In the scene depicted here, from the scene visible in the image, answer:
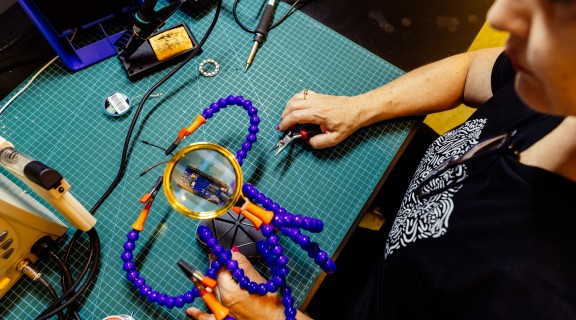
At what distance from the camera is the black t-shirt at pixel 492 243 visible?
606 millimetres

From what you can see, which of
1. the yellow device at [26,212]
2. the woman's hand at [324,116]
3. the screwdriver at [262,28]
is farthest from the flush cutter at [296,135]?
the yellow device at [26,212]

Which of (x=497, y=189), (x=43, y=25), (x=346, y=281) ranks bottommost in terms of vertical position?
(x=346, y=281)

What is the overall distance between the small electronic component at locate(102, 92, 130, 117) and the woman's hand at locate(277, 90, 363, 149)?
0.40m

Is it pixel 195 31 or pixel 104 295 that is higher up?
pixel 195 31

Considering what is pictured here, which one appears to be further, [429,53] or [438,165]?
[429,53]

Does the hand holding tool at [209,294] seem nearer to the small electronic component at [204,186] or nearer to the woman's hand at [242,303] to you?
the woman's hand at [242,303]

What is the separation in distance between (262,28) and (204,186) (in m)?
0.59

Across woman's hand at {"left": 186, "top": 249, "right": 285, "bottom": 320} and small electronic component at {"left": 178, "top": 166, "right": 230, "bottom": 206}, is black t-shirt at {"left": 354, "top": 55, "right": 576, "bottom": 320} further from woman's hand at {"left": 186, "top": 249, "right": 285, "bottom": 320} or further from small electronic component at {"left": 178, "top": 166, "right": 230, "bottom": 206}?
small electronic component at {"left": 178, "top": 166, "right": 230, "bottom": 206}

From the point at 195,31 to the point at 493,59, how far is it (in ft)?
2.61

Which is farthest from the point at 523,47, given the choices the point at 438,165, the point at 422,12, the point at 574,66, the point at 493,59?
the point at 422,12

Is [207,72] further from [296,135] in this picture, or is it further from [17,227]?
[17,227]

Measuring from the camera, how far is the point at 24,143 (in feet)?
3.14

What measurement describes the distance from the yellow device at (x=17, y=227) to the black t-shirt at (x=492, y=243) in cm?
71

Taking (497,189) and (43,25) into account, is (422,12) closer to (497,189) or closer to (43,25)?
(497,189)
